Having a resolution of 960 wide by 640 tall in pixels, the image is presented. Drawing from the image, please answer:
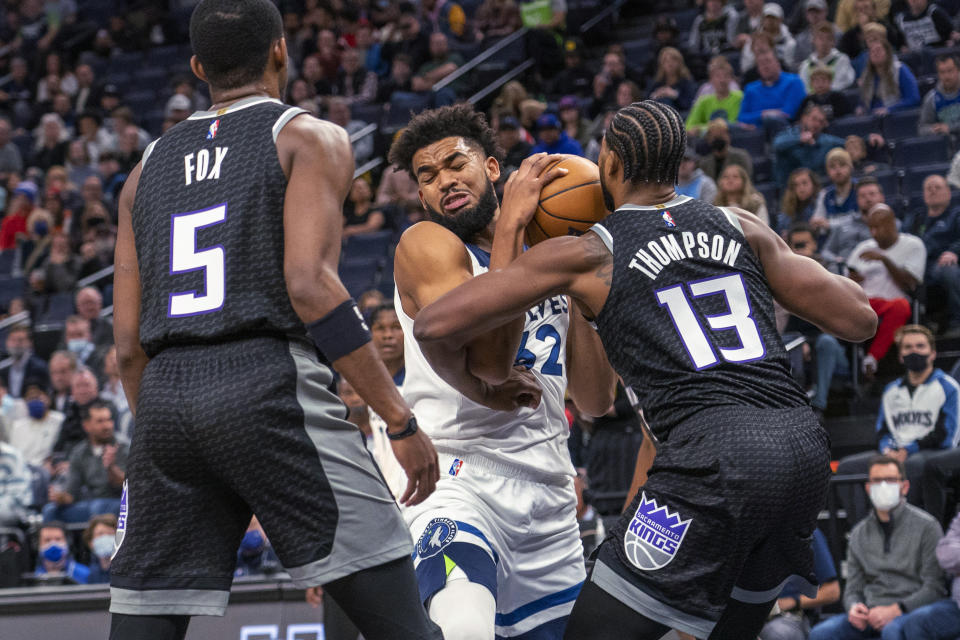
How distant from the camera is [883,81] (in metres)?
Answer: 11.5

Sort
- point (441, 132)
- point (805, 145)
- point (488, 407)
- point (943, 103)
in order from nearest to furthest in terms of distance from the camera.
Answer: point (488, 407) → point (441, 132) → point (943, 103) → point (805, 145)

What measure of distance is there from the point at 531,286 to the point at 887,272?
6.69 metres

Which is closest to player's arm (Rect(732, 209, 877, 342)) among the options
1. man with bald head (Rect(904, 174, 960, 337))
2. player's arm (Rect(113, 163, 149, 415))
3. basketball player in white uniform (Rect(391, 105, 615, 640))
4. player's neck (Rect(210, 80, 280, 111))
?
basketball player in white uniform (Rect(391, 105, 615, 640))

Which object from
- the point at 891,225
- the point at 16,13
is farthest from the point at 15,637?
the point at 16,13

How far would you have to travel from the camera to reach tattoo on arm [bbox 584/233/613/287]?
3266 millimetres

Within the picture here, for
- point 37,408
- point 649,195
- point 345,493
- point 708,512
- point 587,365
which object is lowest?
point 37,408

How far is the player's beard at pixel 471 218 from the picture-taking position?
13.6 ft

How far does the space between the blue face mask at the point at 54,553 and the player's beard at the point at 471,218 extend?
18.9ft

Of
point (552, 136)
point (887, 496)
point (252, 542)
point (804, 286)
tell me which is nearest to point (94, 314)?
point (552, 136)

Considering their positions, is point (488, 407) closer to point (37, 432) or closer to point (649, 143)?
point (649, 143)

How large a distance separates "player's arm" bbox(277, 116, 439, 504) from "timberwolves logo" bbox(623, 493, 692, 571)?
54 centimetres

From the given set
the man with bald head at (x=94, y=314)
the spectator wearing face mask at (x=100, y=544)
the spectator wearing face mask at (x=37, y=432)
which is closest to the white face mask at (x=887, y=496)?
the spectator wearing face mask at (x=100, y=544)

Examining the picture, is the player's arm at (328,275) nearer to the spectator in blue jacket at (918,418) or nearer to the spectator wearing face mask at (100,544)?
the spectator in blue jacket at (918,418)

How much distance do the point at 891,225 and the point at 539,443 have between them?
242 inches
